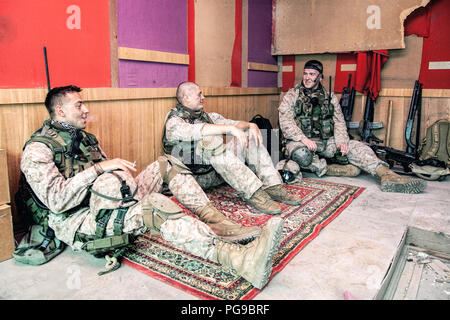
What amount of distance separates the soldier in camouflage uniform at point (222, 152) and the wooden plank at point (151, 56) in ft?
1.31

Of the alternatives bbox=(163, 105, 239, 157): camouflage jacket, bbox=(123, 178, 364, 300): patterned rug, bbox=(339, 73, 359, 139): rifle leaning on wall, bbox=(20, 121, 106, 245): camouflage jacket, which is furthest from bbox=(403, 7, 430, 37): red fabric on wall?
bbox=(20, 121, 106, 245): camouflage jacket

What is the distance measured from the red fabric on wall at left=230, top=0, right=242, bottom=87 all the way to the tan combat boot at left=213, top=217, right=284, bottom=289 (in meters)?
3.01

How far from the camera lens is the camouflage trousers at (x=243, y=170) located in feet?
8.95

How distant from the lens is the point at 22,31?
225 cm

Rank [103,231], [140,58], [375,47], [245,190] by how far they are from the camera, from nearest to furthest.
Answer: [103,231] < [245,190] < [140,58] < [375,47]

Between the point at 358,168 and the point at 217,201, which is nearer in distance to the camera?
the point at 217,201

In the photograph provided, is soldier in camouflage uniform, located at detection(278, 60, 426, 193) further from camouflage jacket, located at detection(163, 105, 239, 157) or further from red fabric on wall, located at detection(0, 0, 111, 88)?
red fabric on wall, located at detection(0, 0, 111, 88)

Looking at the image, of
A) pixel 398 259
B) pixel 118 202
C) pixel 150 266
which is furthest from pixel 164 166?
pixel 398 259

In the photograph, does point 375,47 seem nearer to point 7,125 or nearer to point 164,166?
point 164,166

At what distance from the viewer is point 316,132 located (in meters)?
4.12

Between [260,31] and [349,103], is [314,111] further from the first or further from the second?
[260,31]

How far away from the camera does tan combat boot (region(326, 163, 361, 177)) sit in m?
3.95

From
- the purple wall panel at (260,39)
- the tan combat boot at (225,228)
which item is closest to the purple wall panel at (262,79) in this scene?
the purple wall panel at (260,39)
